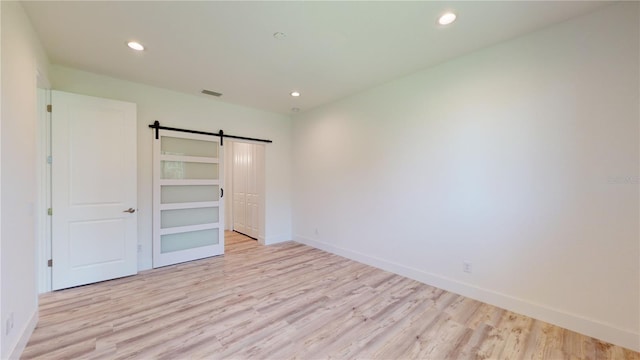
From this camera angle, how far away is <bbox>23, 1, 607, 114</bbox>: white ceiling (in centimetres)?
210

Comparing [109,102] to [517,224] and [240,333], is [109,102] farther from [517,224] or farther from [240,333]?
[517,224]

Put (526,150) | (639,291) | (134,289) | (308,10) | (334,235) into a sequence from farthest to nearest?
(334,235), (134,289), (526,150), (308,10), (639,291)

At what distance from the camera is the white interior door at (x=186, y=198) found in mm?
3867

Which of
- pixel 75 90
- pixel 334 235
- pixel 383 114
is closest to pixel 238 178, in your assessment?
pixel 334 235

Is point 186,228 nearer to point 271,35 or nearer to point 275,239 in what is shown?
point 275,239

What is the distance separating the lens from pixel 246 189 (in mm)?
6000

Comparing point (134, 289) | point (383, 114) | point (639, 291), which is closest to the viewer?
point (639, 291)

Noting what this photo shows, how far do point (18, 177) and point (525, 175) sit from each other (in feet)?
14.3

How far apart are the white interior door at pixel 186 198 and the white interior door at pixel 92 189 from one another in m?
0.40

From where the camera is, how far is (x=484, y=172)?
9.11 ft

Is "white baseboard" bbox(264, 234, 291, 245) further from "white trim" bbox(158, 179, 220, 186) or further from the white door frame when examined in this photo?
the white door frame

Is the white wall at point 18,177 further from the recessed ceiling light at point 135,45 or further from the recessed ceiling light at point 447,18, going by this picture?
the recessed ceiling light at point 447,18

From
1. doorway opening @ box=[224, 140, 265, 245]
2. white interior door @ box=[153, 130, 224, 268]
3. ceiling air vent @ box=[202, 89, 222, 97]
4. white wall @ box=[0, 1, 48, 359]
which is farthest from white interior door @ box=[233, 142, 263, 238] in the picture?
white wall @ box=[0, 1, 48, 359]

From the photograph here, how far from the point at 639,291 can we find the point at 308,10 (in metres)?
3.45
